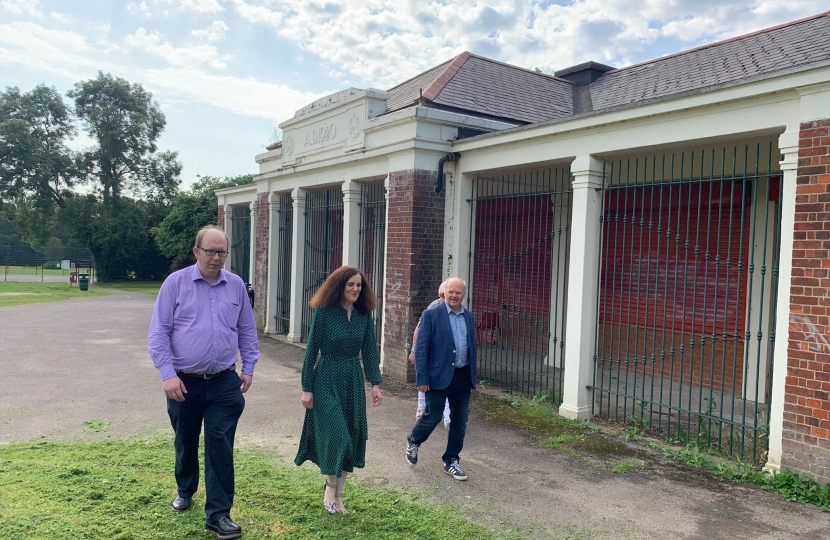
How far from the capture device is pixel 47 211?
3312 cm

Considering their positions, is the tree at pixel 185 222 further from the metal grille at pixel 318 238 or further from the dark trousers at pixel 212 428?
the dark trousers at pixel 212 428

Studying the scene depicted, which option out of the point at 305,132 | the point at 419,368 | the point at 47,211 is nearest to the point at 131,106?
the point at 47,211

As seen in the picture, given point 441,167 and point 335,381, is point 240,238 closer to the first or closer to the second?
point 441,167

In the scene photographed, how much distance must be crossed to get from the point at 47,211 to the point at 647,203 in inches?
1312

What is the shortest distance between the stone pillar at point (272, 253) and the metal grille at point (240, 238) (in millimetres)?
3227

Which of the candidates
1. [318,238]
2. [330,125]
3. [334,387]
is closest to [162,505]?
[334,387]

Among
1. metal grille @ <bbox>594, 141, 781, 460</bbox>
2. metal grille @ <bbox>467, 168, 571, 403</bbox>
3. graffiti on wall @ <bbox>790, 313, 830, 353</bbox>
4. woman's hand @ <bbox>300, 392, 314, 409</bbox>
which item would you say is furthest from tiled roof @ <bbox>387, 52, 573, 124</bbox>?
woman's hand @ <bbox>300, 392, 314, 409</bbox>

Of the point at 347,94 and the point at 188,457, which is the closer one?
the point at 188,457

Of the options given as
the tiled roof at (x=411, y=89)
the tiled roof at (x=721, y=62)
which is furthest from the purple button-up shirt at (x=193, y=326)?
the tiled roof at (x=721, y=62)

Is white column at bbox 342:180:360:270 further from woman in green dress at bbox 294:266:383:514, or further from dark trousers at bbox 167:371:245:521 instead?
dark trousers at bbox 167:371:245:521

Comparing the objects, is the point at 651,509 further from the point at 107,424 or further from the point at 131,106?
the point at 131,106

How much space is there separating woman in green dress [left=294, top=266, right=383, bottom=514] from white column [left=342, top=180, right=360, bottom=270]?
5947 mm

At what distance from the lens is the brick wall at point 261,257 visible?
13.2 metres

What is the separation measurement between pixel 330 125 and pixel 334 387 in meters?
7.37
